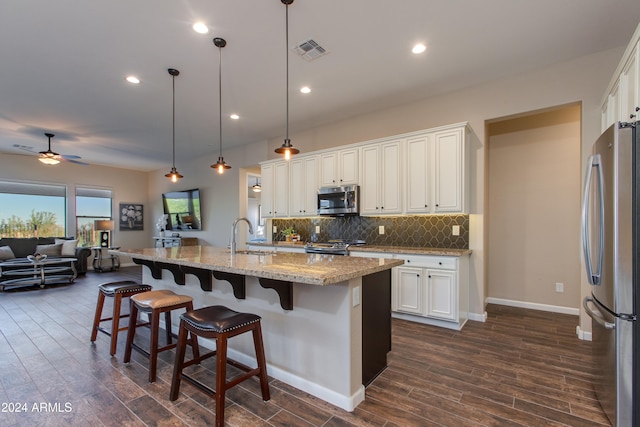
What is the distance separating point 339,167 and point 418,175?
129 centimetres

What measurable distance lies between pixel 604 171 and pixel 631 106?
2.32 feet

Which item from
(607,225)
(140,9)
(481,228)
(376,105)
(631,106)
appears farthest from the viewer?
(376,105)

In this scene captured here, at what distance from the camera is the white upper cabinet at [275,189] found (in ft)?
18.1

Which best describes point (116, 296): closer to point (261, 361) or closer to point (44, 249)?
point (261, 361)

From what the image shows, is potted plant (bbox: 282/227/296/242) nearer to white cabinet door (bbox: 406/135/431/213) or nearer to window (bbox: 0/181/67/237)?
white cabinet door (bbox: 406/135/431/213)

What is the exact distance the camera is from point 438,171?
12.5 feet

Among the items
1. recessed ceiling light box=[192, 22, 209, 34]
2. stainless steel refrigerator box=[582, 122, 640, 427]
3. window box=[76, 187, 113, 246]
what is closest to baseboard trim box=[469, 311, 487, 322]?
stainless steel refrigerator box=[582, 122, 640, 427]

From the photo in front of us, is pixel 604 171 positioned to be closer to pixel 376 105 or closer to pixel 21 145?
pixel 376 105

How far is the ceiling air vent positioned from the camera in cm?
293

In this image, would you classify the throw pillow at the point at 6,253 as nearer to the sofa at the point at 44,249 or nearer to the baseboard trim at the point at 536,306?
the sofa at the point at 44,249

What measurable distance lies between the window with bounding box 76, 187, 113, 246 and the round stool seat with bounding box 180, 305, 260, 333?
27.5ft

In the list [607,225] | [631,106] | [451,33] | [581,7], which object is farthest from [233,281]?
[581,7]

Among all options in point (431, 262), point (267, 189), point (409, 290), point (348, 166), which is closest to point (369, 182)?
point (348, 166)

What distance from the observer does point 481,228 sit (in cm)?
382
